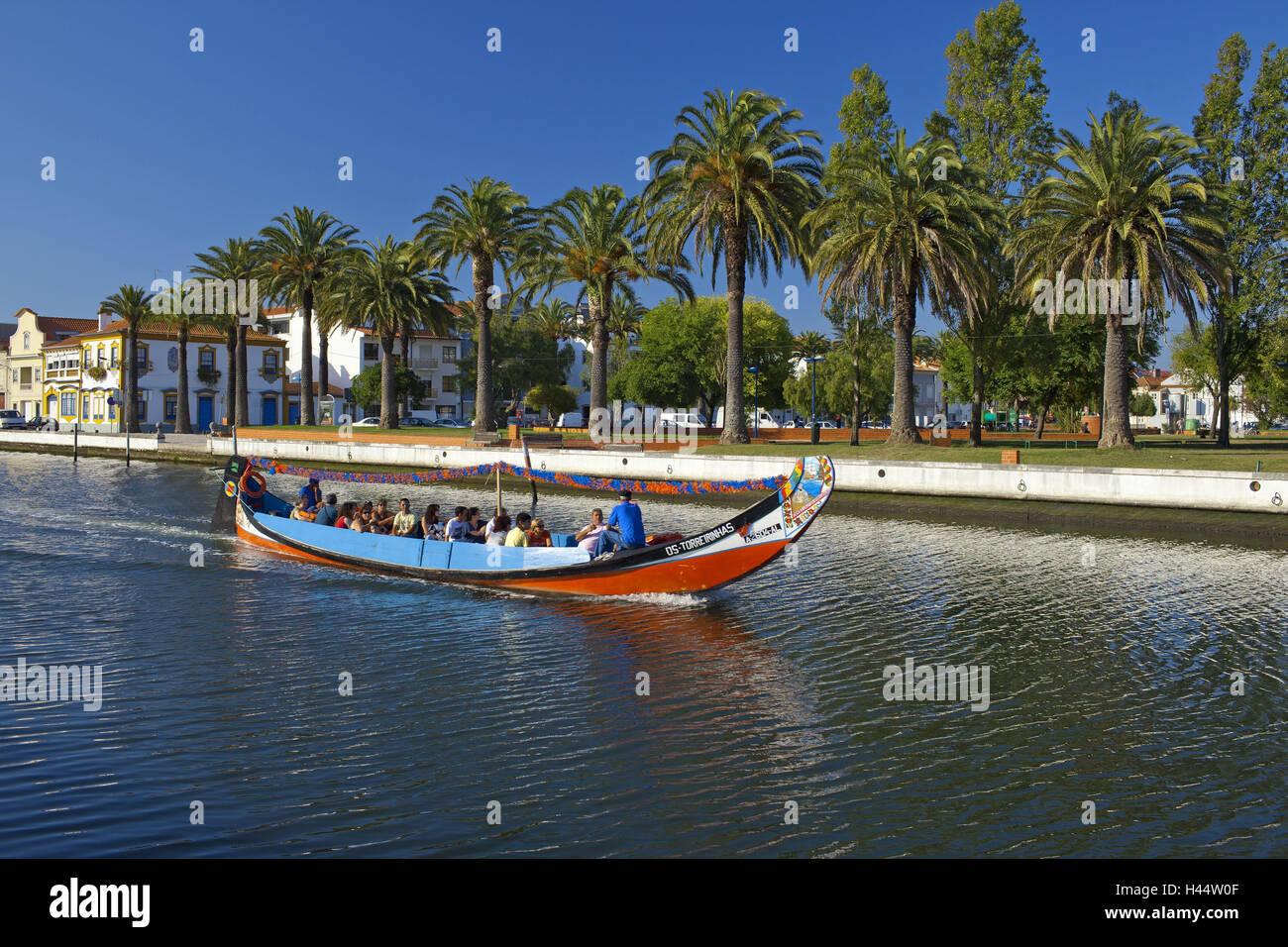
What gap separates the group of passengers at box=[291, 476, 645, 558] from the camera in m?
19.2

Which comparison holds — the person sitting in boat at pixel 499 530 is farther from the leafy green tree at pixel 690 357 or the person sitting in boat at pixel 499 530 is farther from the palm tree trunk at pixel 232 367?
the palm tree trunk at pixel 232 367

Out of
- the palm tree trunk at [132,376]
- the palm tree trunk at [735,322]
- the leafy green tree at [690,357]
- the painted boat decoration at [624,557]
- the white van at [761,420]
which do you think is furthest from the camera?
the white van at [761,420]

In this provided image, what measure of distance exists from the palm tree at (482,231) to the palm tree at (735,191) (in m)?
10.4

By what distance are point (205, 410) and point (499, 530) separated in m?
83.1

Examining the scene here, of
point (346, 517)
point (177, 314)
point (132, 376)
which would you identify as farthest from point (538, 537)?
point (132, 376)

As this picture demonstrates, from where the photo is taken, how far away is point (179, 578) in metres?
21.5

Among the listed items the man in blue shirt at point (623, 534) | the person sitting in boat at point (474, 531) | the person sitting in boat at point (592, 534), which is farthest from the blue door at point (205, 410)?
the man in blue shirt at point (623, 534)

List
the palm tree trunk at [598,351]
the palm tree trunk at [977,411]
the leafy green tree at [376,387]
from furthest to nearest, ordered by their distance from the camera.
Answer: the leafy green tree at [376,387]
the palm tree trunk at [598,351]
the palm tree trunk at [977,411]

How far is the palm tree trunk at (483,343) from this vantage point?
183 ft

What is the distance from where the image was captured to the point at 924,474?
36125mm

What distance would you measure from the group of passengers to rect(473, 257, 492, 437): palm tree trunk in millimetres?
31650

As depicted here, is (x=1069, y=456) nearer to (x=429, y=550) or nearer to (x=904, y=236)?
(x=904, y=236)

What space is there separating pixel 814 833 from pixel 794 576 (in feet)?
44.4
